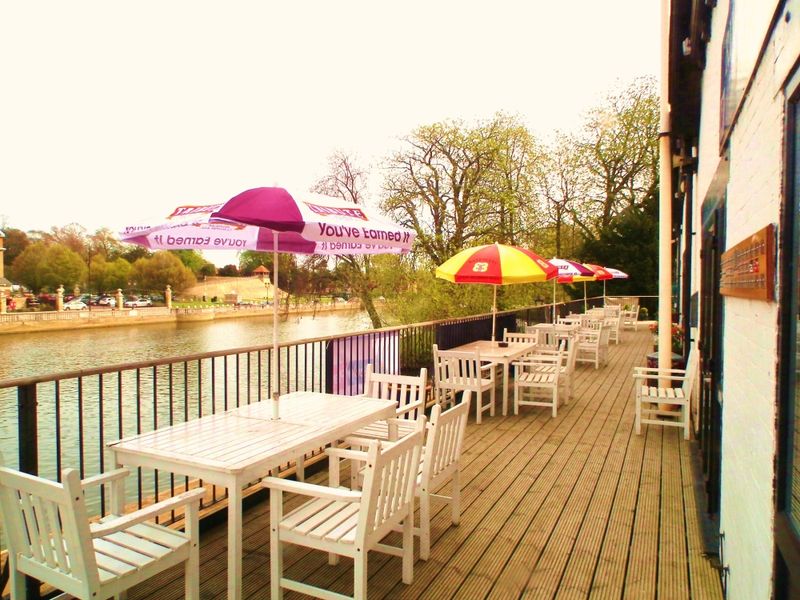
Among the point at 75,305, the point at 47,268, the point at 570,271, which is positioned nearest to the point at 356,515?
the point at 570,271

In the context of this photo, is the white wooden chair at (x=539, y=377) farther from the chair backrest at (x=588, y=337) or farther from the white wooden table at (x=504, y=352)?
the chair backrest at (x=588, y=337)

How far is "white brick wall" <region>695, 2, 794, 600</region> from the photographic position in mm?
1491

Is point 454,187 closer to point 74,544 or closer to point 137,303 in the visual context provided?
point 74,544

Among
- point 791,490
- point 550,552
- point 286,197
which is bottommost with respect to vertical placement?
point 550,552

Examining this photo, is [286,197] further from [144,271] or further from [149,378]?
[144,271]

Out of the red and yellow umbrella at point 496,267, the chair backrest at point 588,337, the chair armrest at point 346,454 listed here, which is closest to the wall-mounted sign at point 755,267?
the chair armrest at point 346,454

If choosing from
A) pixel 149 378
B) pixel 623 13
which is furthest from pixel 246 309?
pixel 623 13

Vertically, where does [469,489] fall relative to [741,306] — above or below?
below

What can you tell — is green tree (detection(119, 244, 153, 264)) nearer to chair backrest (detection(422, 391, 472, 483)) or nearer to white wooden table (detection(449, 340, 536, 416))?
white wooden table (detection(449, 340, 536, 416))

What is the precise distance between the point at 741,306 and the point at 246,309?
1880 inches

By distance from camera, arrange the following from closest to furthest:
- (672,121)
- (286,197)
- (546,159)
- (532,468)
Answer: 1. (286,197)
2. (532,468)
3. (672,121)
4. (546,159)

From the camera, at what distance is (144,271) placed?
156 ft

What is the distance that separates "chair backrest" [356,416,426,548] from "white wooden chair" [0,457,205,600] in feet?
2.54

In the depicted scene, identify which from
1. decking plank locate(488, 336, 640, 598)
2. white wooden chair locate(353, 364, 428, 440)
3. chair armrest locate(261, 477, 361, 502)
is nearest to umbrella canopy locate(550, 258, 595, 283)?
decking plank locate(488, 336, 640, 598)
